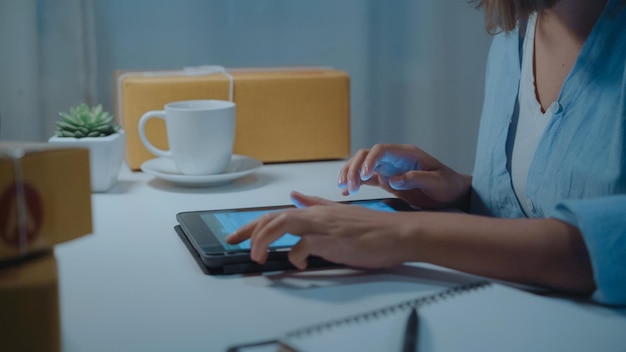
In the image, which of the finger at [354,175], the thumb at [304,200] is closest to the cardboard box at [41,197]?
the thumb at [304,200]

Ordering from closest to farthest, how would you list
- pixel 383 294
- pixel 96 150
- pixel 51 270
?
pixel 51 270, pixel 383 294, pixel 96 150

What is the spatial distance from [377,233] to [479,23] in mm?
1327

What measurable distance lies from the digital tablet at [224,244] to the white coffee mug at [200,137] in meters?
0.25

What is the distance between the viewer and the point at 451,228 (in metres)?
0.69

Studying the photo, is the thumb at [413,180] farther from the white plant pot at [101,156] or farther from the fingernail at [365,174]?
the white plant pot at [101,156]

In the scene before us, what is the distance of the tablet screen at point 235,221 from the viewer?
2.42ft

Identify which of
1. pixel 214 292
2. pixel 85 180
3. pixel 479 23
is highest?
pixel 479 23

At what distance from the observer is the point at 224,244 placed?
29.0 inches

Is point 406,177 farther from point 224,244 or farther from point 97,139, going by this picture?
point 97,139

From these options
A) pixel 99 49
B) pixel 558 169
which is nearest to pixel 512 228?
pixel 558 169

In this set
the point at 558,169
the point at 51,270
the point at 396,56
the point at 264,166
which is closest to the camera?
the point at 51,270

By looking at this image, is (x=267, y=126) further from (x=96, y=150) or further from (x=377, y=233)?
(x=377, y=233)

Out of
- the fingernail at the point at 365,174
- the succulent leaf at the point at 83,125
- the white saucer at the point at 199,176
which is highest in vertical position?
the succulent leaf at the point at 83,125

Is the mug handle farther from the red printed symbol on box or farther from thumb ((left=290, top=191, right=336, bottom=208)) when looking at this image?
the red printed symbol on box
